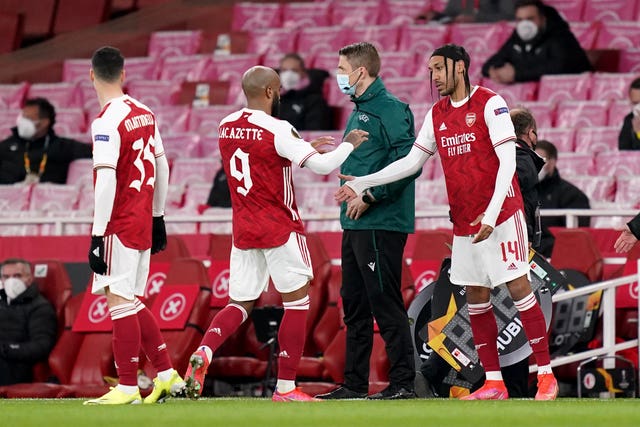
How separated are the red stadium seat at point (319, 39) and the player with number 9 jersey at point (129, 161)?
1006 cm

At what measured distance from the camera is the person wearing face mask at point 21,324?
11820mm

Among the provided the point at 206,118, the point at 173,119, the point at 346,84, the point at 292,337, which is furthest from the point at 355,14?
the point at 292,337

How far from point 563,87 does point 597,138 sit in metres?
1.34

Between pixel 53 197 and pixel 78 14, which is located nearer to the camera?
pixel 53 197

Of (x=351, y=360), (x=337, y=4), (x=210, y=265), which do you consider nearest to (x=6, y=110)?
(x=337, y=4)

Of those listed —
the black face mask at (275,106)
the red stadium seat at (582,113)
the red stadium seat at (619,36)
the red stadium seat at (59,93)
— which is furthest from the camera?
the red stadium seat at (59,93)

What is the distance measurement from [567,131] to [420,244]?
13.0ft

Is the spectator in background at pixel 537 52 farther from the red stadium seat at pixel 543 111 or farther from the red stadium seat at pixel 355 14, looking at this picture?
the red stadium seat at pixel 355 14

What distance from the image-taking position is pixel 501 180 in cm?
812

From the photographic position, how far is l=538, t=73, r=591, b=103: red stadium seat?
1561cm

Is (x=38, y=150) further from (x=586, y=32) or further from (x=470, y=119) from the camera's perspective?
(x=470, y=119)

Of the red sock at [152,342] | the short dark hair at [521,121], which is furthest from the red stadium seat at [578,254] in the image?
the red sock at [152,342]

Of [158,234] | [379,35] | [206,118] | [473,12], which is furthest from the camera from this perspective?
[473,12]

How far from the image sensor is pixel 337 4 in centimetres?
1942
